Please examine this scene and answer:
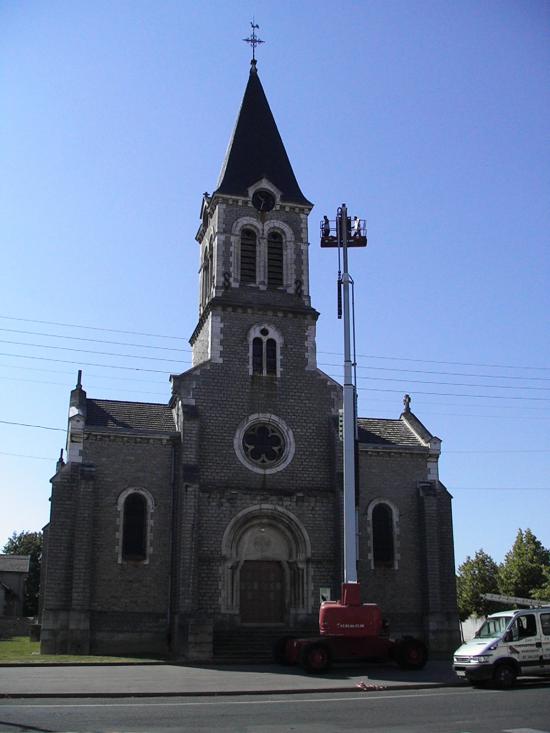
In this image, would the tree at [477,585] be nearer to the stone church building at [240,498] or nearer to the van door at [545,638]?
the stone church building at [240,498]

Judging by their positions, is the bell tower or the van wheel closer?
the van wheel

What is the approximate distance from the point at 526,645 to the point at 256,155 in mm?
25331

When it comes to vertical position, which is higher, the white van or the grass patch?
the white van

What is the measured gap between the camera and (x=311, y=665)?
70.9 feet

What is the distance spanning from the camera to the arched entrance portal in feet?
99.0

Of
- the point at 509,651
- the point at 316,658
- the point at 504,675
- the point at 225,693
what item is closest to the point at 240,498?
the point at 316,658

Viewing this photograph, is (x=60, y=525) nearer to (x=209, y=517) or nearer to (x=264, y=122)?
(x=209, y=517)

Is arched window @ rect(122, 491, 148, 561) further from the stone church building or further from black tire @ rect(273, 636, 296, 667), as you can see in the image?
black tire @ rect(273, 636, 296, 667)

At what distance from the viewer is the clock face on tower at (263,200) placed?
35375 millimetres

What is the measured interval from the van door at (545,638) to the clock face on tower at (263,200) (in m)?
21.8

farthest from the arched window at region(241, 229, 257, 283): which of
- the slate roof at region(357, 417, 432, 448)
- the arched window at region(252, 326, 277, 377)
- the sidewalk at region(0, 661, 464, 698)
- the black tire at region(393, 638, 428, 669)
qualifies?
the black tire at region(393, 638, 428, 669)

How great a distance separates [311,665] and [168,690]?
5753 millimetres

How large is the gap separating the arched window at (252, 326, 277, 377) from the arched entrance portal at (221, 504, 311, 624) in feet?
18.7

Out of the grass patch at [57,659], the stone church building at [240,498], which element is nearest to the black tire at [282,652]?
the stone church building at [240,498]
